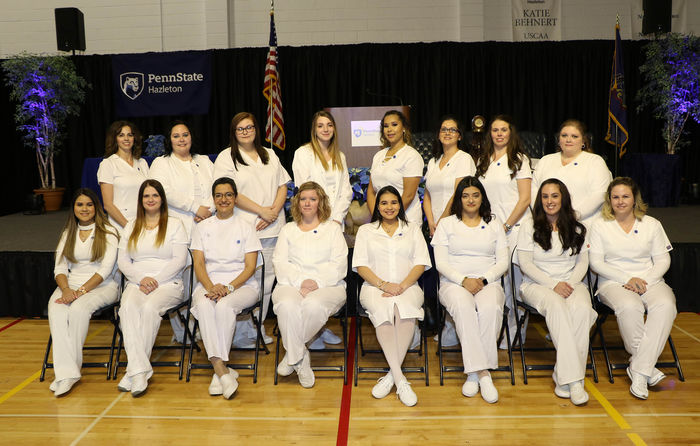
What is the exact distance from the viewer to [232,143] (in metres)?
4.47

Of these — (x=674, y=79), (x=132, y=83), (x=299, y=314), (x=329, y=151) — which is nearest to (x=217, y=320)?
(x=299, y=314)

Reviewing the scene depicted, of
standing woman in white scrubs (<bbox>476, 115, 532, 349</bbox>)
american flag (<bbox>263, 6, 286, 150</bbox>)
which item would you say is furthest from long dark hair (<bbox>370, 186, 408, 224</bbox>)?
american flag (<bbox>263, 6, 286, 150</bbox>)

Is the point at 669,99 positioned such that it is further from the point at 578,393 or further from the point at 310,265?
the point at 310,265

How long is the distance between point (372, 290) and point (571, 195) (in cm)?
156

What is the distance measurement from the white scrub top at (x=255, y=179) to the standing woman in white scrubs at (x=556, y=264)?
5.80 ft

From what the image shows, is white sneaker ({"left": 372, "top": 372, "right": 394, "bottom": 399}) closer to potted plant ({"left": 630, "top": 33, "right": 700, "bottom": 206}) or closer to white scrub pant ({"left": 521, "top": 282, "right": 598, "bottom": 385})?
white scrub pant ({"left": 521, "top": 282, "right": 598, "bottom": 385})

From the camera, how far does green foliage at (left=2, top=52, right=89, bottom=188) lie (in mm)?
9008

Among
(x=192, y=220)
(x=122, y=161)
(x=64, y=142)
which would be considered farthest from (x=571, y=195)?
(x=64, y=142)

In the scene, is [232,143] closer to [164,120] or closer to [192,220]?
[192,220]

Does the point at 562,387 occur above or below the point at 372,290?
below

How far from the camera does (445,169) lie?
441cm

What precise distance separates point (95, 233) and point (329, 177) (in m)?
1.63

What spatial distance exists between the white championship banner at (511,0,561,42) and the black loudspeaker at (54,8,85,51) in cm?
678

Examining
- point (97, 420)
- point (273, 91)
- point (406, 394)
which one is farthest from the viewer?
point (273, 91)
